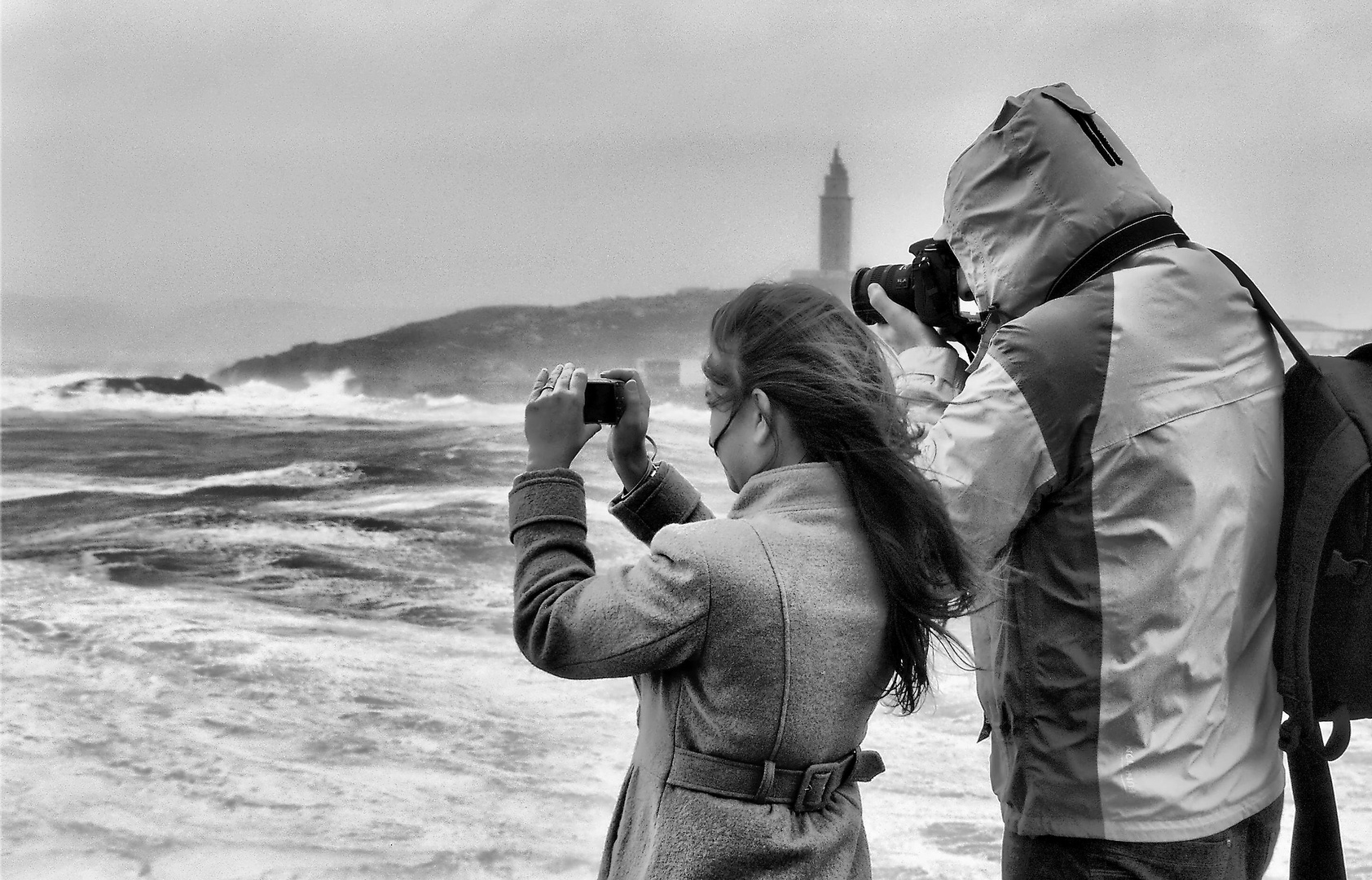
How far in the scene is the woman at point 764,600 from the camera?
39.3 inches

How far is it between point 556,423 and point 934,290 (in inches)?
25.8

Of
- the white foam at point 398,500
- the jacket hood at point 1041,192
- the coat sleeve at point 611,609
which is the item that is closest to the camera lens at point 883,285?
the jacket hood at point 1041,192

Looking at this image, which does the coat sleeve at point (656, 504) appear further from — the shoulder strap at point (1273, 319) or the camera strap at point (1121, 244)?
the shoulder strap at point (1273, 319)

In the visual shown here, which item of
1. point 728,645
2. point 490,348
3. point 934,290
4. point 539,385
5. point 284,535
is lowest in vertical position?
point 284,535

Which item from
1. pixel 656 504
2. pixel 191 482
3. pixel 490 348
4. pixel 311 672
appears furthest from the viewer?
pixel 490 348

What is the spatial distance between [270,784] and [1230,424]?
3449mm

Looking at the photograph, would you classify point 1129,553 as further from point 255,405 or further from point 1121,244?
point 255,405

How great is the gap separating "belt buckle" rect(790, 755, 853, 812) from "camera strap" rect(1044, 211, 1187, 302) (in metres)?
0.60

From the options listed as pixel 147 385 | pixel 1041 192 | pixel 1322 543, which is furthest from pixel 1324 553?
pixel 147 385

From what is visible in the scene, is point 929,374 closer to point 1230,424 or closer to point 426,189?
point 1230,424

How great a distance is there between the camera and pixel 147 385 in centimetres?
622

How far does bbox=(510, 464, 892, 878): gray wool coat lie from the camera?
990 mm

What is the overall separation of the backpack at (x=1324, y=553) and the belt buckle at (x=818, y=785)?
52 centimetres

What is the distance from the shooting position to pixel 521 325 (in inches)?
261
